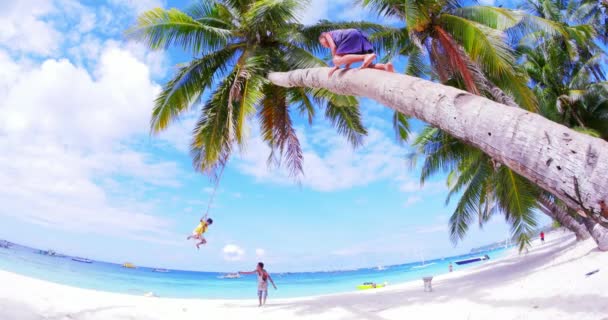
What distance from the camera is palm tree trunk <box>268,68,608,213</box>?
151cm

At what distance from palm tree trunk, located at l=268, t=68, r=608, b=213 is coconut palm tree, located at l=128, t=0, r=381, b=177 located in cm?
431

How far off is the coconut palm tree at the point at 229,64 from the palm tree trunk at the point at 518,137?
4.31 m

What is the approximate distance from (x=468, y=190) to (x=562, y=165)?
11690 millimetres

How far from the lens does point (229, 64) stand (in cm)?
895

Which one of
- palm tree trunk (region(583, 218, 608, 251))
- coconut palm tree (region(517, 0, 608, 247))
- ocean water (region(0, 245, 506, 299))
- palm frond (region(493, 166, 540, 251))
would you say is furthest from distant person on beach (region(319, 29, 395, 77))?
ocean water (region(0, 245, 506, 299))

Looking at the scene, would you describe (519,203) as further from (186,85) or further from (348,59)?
(186,85)

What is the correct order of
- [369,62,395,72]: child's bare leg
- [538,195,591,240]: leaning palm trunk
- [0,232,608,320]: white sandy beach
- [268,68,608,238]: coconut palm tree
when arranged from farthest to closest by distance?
[538,195,591,240]: leaning palm trunk → [0,232,608,320]: white sandy beach → [369,62,395,72]: child's bare leg → [268,68,608,238]: coconut palm tree

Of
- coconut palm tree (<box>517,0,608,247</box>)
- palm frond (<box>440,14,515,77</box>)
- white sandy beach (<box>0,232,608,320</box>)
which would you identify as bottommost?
white sandy beach (<box>0,232,608,320</box>)

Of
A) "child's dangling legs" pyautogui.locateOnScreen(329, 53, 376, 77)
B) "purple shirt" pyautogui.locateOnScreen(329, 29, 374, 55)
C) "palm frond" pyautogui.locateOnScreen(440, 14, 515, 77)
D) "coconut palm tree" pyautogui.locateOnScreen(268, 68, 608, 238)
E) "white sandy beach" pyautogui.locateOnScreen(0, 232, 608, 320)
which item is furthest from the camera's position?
"palm frond" pyautogui.locateOnScreen(440, 14, 515, 77)

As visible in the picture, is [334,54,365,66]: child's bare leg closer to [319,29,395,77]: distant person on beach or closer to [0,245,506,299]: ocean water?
[319,29,395,77]: distant person on beach

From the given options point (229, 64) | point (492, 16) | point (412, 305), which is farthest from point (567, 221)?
point (229, 64)

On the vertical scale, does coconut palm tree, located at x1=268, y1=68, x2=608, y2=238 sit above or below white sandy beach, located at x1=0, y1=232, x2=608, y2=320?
above

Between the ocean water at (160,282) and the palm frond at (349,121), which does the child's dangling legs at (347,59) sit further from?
the ocean water at (160,282)

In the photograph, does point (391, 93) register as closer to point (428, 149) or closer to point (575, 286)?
point (575, 286)
